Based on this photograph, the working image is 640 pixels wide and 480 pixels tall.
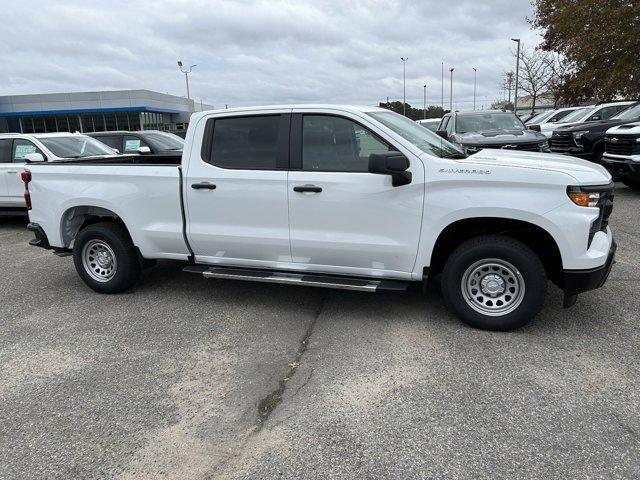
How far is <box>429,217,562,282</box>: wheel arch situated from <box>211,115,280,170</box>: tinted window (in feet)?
5.39

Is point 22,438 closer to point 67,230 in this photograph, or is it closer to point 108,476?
point 108,476

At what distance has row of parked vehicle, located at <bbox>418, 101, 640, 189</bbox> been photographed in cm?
1038

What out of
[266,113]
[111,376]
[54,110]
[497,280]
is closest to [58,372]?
[111,376]

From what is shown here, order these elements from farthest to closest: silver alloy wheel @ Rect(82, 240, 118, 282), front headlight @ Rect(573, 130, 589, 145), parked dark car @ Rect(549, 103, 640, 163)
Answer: front headlight @ Rect(573, 130, 589, 145) → parked dark car @ Rect(549, 103, 640, 163) → silver alloy wheel @ Rect(82, 240, 118, 282)

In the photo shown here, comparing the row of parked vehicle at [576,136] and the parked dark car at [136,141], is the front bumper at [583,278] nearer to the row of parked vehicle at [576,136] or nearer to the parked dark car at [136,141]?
the row of parked vehicle at [576,136]

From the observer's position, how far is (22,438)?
123 inches

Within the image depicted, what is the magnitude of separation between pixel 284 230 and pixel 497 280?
186cm

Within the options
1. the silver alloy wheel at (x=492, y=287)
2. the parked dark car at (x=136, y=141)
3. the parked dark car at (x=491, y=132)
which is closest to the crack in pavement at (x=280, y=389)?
the silver alloy wheel at (x=492, y=287)

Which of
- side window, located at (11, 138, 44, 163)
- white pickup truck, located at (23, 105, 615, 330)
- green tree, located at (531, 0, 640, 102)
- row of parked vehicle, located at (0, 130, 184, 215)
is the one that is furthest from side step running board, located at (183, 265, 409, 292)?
green tree, located at (531, 0, 640, 102)

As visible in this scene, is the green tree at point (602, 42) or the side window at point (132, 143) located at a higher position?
the green tree at point (602, 42)

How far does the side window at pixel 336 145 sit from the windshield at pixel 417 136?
0.23 meters

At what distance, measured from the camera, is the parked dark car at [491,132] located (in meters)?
10.7

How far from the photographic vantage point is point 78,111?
1978 inches

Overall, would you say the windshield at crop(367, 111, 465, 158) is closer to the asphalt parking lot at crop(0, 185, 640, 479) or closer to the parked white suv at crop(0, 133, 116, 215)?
the asphalt parking lot at crop(0, 185, 640, 479)
